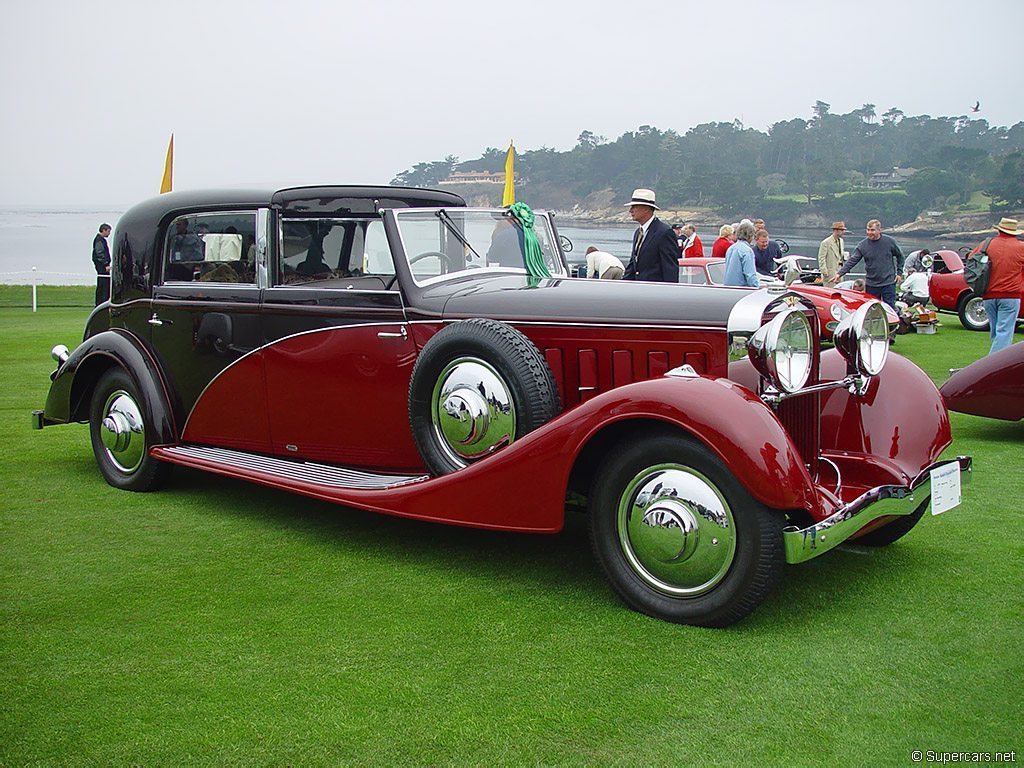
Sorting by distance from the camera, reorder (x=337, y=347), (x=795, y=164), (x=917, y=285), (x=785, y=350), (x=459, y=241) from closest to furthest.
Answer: (x=785, y=350)
(x=337, y=347)
(x=459, y=241)
(x=917, y=285)
(x=795, y=164)

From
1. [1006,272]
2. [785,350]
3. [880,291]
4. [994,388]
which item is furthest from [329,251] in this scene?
[880,291]

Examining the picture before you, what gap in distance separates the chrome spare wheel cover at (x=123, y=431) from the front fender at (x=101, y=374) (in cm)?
17

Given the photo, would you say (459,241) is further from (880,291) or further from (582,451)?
(880,291)

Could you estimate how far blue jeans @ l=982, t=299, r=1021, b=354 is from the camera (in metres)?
9.80

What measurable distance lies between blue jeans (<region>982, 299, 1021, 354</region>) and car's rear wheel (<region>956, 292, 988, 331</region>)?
7.17 metres

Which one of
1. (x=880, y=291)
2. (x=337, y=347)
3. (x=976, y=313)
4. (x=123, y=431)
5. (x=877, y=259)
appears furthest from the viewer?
(x=976, y=313)

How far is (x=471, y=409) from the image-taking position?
4508 mm

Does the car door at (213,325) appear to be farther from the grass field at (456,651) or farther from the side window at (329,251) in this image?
the grass field at (456,651)

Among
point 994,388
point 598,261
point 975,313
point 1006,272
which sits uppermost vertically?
point 598,261

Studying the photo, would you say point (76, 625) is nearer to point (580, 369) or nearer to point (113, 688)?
point (113, 688)

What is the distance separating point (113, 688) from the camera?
334 cm

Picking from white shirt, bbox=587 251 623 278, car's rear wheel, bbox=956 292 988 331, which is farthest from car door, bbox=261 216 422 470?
car's rear wheel, bbox=956 292 988 331

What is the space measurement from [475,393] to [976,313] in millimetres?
14786

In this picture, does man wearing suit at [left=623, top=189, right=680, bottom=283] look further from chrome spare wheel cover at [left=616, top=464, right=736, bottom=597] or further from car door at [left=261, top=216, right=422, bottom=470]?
chrome spare wheel cover at [left=616, top=464, right=736, bottom=597]
